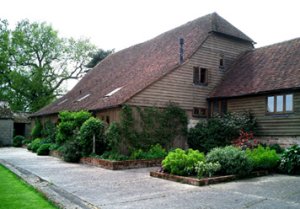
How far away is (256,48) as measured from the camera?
80.1 ft

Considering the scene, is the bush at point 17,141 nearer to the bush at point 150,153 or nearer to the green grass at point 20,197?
the bush at point 150,153

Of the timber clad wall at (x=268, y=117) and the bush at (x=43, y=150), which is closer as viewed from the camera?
the timber clad wall at (x=268, y=117)

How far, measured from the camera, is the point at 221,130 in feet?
63.8

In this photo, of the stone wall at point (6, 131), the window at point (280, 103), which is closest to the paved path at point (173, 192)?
the window at point (280, 103)

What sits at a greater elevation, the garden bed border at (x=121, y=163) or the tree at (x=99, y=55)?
the tree at (x=99, y=55)

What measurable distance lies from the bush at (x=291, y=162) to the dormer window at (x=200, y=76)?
31.1 ft

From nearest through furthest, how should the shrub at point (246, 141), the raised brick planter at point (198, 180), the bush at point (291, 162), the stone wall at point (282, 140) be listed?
the raised brick planter at point (198, 180) → the bush at point (291, 162) → the shrub at point (246, 141) → the stone wall at point (282, 140)

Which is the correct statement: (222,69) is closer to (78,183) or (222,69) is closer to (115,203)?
(78,183)

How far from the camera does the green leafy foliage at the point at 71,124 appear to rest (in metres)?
20.1

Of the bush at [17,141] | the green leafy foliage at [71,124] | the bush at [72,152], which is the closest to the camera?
the bush at [72,152]

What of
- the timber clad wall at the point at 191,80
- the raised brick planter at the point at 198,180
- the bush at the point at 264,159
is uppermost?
the timber clad wall at the point at 191,80

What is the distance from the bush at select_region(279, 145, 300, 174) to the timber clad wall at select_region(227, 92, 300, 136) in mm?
4286

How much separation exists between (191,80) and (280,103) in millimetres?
5751

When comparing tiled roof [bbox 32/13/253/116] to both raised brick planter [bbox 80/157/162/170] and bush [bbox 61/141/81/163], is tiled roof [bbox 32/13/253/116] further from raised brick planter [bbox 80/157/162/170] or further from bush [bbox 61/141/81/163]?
raised brick planter [bbox 80/157/162/170]
